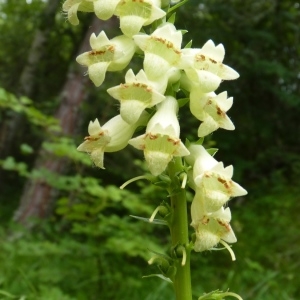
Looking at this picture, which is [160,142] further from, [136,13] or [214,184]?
[136,13]

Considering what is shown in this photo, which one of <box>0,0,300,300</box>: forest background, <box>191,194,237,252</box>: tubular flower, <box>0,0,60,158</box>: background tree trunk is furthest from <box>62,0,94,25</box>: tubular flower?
<box>0,0,60,158</box>: background tree trunk

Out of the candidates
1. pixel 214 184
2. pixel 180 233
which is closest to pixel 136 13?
pixel 214 184

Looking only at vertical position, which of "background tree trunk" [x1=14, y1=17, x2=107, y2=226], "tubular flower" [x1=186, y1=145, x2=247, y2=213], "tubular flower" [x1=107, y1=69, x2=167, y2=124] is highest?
"tubular flower" [x1=107, y1=69, x2=167, y2=124]

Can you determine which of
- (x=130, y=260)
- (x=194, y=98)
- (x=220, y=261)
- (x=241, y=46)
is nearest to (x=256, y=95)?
(x=241, y=46)

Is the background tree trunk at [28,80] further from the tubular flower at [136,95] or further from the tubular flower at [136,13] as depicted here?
the tubular flower at [136,95]

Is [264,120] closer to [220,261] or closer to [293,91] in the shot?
→ [293,91]

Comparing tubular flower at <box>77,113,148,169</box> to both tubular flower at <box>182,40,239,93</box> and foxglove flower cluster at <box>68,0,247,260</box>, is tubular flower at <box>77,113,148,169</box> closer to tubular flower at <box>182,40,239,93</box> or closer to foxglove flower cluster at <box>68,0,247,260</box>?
foxglove flower cluster at <box>68,0,247,260</box>
